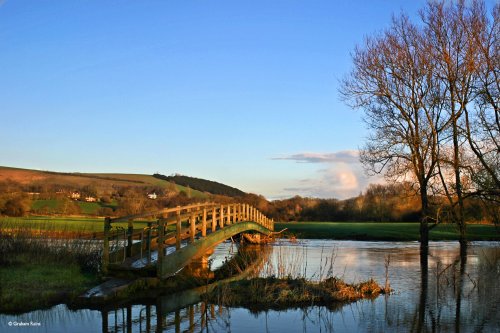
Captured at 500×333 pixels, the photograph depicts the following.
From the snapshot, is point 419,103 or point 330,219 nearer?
point 419,103

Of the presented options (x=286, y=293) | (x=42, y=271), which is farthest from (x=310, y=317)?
(x=42, y=271)

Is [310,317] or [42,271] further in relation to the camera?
[42,271]

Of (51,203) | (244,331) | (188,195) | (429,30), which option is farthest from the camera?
(188,195)

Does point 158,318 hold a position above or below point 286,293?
below

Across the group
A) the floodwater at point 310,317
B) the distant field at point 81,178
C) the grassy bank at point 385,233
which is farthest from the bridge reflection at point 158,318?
the distant field at point 81,178

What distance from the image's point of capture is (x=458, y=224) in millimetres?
37688

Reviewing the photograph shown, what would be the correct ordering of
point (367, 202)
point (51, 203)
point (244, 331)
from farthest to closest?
point (367, 202)
point (51, 203)
point (244, 331)

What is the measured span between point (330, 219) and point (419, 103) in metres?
46.9

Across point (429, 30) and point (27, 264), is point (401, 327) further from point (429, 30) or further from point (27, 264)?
point (429, 30)

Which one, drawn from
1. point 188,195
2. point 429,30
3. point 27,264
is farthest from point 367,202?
point 27,264

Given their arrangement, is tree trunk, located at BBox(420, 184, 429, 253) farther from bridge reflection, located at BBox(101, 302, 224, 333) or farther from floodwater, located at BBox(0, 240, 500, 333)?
bridge reflection, located at BBox(101, 302, 224, 333)

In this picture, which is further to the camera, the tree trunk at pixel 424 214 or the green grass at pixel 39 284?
the tree trunk at pixel 424 214

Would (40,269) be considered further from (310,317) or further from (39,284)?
(310,317)

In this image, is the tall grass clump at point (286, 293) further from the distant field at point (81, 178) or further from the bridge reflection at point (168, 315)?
the distant field at point (81, 178)
